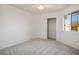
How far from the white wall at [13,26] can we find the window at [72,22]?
2.68m

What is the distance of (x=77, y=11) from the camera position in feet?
14.2

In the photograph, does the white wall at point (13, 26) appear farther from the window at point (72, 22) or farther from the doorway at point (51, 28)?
the window at point (72, 22)

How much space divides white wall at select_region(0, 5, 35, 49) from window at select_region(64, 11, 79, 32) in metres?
2.68

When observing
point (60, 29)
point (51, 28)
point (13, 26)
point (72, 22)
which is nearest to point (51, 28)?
point (51, 28)

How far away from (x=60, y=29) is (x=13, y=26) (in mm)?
3064

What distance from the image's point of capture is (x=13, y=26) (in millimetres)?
4871

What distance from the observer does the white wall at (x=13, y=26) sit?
4.20 meters

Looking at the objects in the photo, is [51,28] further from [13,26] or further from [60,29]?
[13,26]

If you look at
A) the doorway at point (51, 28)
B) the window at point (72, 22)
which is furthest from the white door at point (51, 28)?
the window at point (72, 22)

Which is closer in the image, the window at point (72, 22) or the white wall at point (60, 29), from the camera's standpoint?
the white wall at point (60, 29)

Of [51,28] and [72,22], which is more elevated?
[72,22]

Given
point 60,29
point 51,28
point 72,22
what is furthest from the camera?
point 51,28
